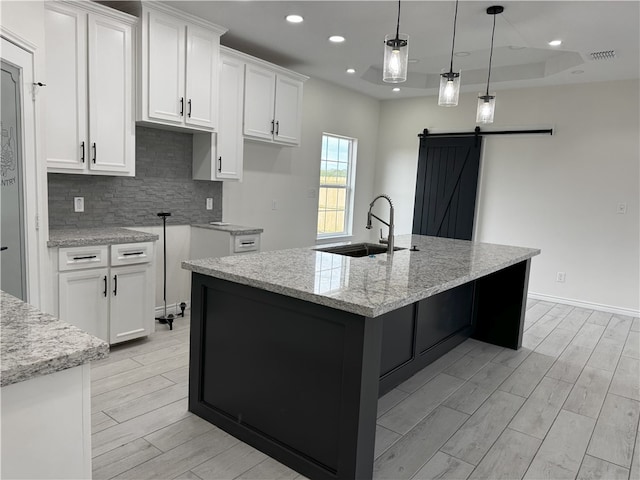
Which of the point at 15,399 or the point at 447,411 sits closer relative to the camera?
the point at 15,399

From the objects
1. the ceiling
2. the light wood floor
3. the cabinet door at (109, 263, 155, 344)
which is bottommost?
the light wood floor

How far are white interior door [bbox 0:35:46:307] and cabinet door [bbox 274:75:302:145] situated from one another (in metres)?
2.43

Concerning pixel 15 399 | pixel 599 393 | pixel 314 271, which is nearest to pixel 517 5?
pixel 314 271

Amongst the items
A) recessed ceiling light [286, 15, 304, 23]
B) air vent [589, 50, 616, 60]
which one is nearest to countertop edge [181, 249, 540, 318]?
recessed ceiling light [286, 15, 304, 23]

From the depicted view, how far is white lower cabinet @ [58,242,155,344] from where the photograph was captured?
118 inches

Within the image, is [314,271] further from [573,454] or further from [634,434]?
[634,434]

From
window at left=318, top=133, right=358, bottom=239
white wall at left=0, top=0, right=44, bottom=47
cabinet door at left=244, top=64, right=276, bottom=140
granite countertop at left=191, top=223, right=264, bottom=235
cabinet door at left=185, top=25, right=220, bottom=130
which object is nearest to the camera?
white wall at left=0, top=0, right=44, bottom=47

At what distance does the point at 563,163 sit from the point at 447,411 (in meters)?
3.99

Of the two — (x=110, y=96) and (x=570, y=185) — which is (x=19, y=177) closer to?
(x=110, y=96)

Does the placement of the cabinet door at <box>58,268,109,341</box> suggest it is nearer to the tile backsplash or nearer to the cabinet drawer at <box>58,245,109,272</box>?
the cabinet drawer at <box>58,245,109,272</box>

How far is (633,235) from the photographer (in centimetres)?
499

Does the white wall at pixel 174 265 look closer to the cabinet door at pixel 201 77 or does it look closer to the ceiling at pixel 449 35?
the cabinet door at pixel 201 77

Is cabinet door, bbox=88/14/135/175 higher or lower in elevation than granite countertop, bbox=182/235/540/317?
higher

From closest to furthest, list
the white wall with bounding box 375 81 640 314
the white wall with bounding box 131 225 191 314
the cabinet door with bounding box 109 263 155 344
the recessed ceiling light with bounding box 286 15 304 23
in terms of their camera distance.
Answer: the cabinet door with bounding box 109 263 155 344, the recessed ceiling light with bounding box 286 15 304 23, the white wall with bounding box 131 225 191 314, the white wall with bounding box 375 81 640 314
